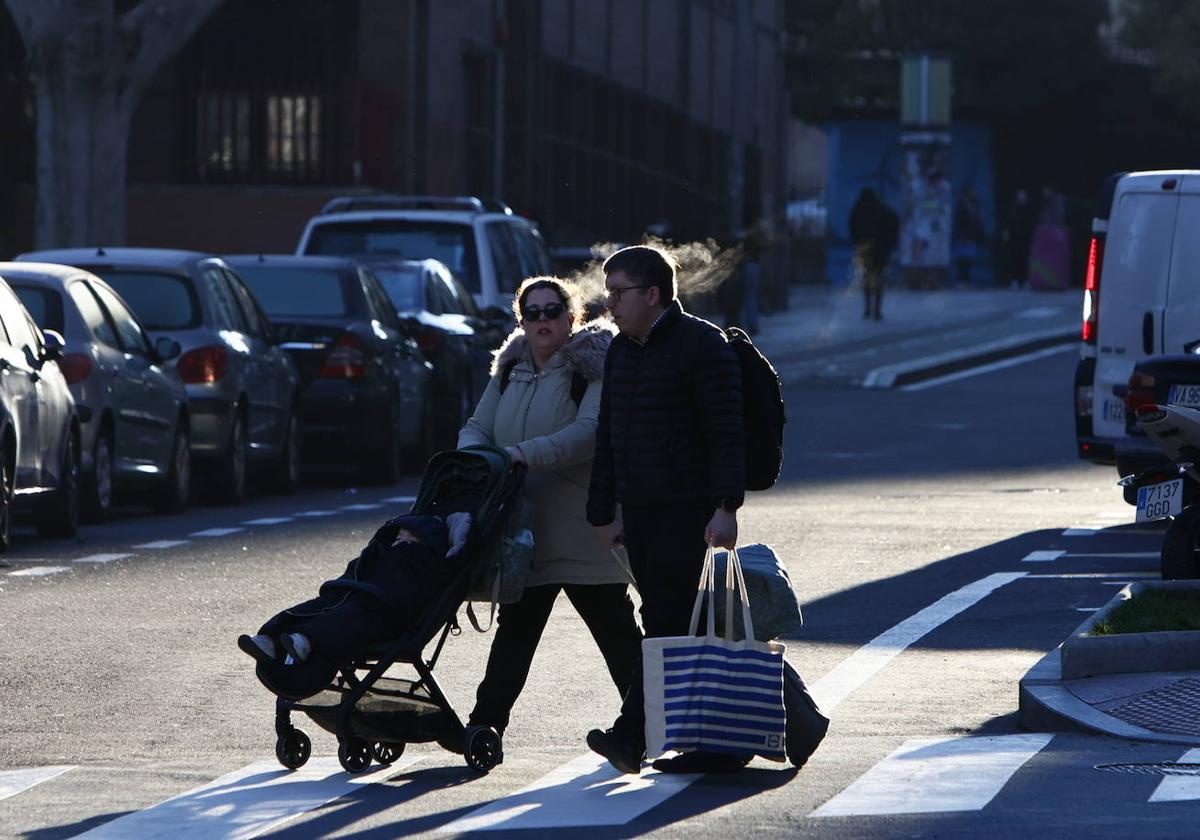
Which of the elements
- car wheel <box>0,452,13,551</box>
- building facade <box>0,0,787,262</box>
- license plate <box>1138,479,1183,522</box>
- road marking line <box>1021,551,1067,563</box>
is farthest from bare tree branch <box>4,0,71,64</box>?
license plate <box>1138,479,1183,522</box>

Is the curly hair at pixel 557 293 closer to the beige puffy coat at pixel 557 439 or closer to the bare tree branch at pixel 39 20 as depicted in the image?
the beige puffy coat at pixel 557 439

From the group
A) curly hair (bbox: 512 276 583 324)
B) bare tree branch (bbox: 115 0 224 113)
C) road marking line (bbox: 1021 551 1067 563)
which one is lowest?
road marking line (bbox: 1021 551 1067 563)

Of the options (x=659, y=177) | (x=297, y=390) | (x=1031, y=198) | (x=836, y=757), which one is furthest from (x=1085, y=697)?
(x=1031, y=198)

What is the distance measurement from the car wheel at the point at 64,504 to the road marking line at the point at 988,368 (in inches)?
754

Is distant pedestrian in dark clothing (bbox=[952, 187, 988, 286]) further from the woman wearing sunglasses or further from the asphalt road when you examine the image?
the woman wearing sunglasses

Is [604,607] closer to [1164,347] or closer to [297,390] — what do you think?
[1164,347]

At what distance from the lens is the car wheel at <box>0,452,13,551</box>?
52.5 ft

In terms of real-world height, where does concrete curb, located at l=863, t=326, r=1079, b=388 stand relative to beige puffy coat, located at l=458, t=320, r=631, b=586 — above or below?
below

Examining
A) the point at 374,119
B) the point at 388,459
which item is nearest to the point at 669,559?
the point at 388,459

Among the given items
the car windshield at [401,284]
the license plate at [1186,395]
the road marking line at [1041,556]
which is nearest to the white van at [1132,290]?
the road marking line at [1041,556]

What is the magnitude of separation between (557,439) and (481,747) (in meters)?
0.96

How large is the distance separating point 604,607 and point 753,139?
51.0m

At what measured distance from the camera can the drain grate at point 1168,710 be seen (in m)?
9.73

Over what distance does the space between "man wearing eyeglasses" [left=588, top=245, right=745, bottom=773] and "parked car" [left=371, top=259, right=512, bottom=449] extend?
1421 cm
